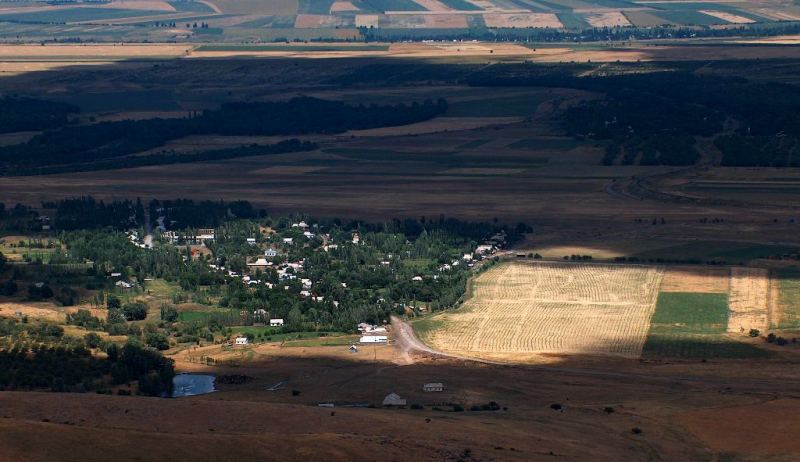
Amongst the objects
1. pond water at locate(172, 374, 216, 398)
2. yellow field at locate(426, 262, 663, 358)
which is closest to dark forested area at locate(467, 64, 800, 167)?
yellow field at locate(426, 262, 663, 358)

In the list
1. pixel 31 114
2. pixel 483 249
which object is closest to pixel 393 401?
pixel 483 249

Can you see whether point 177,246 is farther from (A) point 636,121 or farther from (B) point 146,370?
(A) point 636,121

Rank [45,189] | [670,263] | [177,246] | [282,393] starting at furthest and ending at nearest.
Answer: [45,189] < [177,246] < [670,263] < [282,393]

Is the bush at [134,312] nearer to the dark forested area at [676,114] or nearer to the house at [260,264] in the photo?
the house at [260,264]

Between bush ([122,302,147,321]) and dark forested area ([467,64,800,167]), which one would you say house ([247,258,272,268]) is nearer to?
bush ([122,302,147,321])

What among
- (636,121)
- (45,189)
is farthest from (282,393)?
(636,121)
